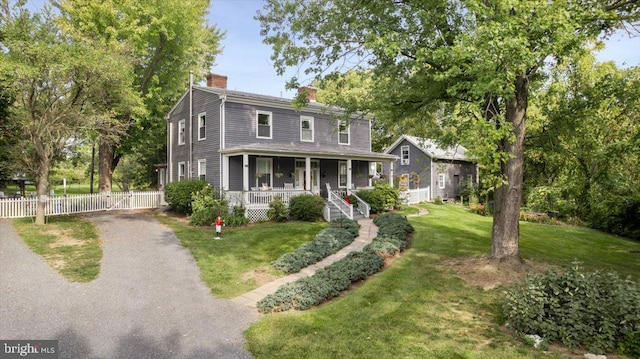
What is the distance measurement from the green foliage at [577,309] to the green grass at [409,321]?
1.07 ft

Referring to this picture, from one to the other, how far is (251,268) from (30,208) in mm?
13486

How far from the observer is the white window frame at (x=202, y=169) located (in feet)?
69.2

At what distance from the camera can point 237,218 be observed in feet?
55.3

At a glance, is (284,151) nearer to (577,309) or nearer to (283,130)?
(283,130)

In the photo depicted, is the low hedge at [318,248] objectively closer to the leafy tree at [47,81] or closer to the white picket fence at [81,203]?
the leafy tree at [47,81]

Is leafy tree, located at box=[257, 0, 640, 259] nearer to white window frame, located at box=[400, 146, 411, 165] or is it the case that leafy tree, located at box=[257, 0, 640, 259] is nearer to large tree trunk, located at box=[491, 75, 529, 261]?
large tree trunk, located at box=[491, 75, 529, 261]

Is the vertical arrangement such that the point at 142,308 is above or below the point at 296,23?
below

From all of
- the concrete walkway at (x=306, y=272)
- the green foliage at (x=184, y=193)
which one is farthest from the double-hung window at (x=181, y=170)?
the concrete walkway at (x=306, y=272)

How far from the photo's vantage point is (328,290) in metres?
7.98

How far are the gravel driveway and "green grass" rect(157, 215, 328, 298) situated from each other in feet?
1.53

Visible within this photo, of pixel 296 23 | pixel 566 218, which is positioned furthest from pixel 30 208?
pixel 566 218

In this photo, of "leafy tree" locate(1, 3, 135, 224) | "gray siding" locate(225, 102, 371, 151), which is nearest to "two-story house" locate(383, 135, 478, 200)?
"gray siding" locate(225, 102, 371, 151)

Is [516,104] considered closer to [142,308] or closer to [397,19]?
[397,19]

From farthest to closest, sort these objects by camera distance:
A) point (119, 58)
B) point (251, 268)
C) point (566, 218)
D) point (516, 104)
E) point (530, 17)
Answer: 1. point (566, 218)
2. point (119, 58)
3. point (251, 268)
4. point (516, 104)
5. point (530, 17)
